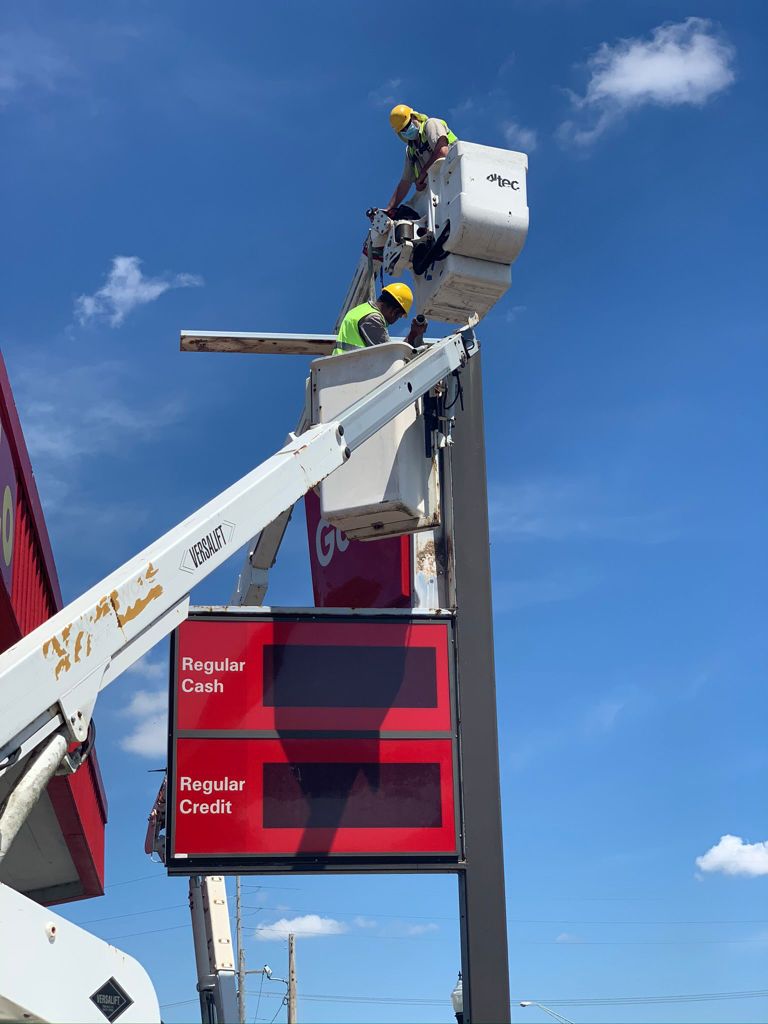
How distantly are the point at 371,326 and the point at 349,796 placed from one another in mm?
3395

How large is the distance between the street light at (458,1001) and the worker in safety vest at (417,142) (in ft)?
19.8

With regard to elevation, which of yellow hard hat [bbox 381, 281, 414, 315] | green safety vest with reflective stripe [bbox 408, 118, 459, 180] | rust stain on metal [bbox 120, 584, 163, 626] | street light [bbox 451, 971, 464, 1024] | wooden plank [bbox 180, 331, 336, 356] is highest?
green safety vest with reflective stripe [bbox 408, 118, 459, 180]

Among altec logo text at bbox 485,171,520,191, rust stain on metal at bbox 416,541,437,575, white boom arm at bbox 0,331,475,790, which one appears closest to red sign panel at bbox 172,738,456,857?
rust stain on metal at bbox 416,541,437,575

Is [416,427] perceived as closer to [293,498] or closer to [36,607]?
[293,498]

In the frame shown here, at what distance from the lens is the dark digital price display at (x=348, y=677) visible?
8469 mm

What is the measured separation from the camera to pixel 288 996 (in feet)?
150

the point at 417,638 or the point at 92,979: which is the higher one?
the point at 417,638

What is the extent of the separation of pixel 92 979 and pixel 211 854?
108 inches

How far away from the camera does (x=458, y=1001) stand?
27.1 feet

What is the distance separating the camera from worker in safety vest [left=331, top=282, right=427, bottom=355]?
9.03 meters

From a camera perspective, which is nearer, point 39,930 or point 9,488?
point 39,930

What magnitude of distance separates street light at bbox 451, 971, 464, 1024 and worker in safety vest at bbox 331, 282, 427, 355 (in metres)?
4.43

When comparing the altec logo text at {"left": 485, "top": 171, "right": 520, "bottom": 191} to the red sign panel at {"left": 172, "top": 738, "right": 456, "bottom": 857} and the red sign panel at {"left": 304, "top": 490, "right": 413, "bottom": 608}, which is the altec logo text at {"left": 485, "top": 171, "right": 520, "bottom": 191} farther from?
the red sign panel at {"left": 172, "top": 738, "right": 456, "bottom": 857}

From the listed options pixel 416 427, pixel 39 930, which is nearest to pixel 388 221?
pixel 416 427
